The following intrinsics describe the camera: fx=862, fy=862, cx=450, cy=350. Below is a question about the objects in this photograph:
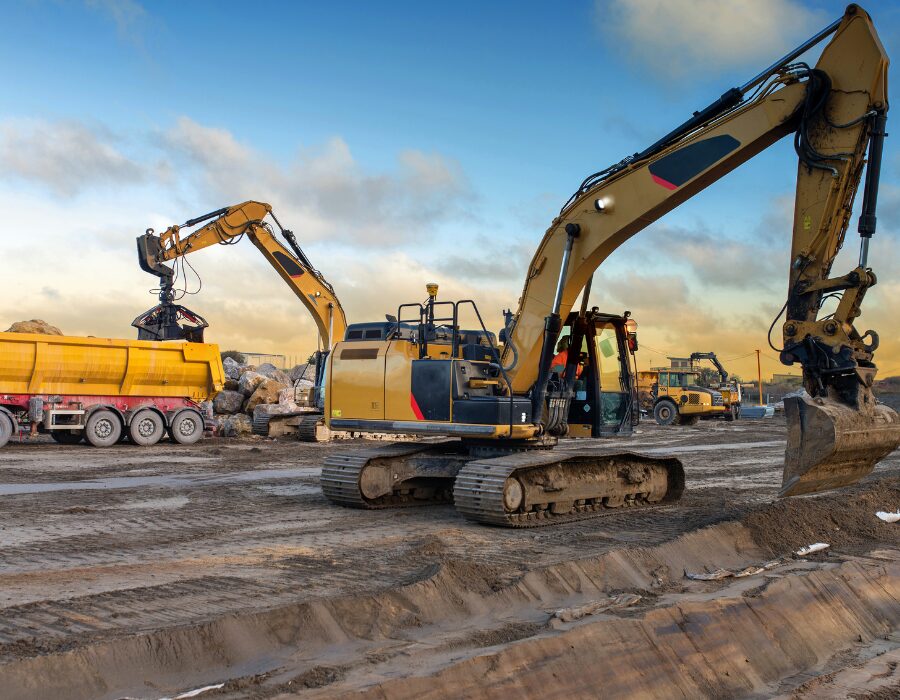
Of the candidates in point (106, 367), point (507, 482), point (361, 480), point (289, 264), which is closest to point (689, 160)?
point (507, 482)

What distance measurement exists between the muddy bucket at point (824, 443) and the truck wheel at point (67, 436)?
55.3 feet

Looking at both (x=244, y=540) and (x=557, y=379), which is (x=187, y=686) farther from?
(x=557, y=379)

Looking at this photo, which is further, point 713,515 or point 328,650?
point 713,515

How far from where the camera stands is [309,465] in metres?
16.5

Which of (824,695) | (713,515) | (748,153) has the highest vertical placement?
(748,153)

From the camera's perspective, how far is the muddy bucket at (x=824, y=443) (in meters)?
8.01

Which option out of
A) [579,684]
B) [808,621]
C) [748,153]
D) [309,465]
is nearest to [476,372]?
[748,153]

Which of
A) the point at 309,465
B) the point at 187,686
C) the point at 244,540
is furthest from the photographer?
the point at 309,465

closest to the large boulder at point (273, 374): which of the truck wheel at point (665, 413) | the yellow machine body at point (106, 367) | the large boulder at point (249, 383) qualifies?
the large boulder at point (249, 383)

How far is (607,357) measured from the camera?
10.7 meters

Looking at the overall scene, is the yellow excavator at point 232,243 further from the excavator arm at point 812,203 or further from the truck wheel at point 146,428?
the excavator arm at point 812,203

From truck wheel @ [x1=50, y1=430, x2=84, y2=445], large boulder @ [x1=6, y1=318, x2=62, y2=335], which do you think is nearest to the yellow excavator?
truck wheel @ [x1=50, y1=430, x2=84, y2=445]

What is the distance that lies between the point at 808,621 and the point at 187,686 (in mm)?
4449

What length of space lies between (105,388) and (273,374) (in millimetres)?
10073
